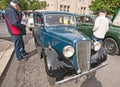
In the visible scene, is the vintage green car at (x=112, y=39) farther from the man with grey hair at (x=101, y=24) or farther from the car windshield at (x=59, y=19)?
the car windshield at (x=59, y=19)

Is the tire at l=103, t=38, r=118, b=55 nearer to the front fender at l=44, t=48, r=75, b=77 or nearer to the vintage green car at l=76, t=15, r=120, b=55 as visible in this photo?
the vintage green car at l=76, t=15, r=120, b=55

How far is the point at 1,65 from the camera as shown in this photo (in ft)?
17.1

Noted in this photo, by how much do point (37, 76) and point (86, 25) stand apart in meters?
4.38

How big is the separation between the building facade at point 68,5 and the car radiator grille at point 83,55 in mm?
36099

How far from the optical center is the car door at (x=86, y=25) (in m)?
7.94

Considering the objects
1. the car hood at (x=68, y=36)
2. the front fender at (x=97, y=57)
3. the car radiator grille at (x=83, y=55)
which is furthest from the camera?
the front fender at (x=97, y=57)

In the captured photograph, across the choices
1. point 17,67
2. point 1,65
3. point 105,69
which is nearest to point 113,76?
point 105,69

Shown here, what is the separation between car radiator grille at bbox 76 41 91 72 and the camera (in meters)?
4.14

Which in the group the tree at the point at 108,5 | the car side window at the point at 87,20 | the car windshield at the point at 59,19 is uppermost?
the tree at the point at 108,5

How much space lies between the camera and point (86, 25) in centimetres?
826

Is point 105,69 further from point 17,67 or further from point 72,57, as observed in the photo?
point 17,67

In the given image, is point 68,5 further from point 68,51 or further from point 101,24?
point 68,51

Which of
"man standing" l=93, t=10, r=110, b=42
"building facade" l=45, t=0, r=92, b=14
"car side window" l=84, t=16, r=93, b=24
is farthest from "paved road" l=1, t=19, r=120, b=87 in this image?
"building facade" l=45, t=0, r=92, b=14

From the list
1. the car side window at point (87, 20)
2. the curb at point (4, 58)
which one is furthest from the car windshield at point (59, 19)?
the car side window at point (87, 20)
